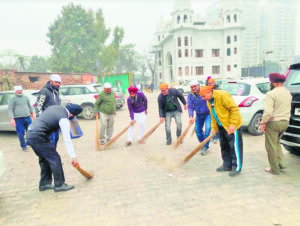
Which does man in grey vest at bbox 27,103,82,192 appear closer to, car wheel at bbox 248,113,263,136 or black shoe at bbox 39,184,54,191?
black shoe at bbox 39,184,54,191

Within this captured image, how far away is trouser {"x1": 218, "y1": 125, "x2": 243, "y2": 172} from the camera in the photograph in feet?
12.8

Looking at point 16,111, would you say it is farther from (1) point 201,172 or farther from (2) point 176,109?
(1) point 201,172

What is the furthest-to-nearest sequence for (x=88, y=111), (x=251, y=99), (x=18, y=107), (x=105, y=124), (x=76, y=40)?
(x=76, y=40), (x=88, y=111), (x=105, y=124), (x=251, y=99), (x=18, y=107)

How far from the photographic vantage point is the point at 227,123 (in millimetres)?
3865

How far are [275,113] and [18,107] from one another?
600cm

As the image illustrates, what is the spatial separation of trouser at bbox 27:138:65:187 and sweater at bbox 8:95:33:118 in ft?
9.23

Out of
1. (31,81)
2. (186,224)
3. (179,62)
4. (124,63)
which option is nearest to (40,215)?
(186,224)

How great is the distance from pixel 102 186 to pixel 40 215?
3.45 feet

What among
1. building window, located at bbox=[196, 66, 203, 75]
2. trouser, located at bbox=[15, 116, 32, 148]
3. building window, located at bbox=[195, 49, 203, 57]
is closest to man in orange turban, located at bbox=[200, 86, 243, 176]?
trouser, located at bbox=[15, 116, 32, 148]

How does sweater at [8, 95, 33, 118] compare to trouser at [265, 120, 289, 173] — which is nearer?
trouser at [265, 120, 289, 173]

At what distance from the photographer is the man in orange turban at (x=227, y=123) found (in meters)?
3.75

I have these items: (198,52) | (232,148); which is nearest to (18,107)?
(232,148)

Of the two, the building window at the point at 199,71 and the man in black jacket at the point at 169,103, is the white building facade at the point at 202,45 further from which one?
the man in black jacket at the point at 169,103

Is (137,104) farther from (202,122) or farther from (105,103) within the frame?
(202,122)
